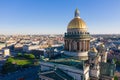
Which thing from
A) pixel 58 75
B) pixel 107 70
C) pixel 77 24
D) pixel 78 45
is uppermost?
pixel 77 24

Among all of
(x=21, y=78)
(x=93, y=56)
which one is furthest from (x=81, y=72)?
(x=21, y=78)

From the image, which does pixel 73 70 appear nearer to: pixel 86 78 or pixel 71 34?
pixel 86 78

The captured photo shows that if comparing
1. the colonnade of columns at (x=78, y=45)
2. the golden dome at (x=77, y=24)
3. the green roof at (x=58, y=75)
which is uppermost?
the golden dome at (x=77, y=24)

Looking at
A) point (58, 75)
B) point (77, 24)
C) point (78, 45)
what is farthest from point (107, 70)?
point (77, 24)

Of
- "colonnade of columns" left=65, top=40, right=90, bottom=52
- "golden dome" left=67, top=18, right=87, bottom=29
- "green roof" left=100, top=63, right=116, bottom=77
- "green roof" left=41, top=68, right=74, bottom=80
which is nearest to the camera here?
"green roof" left=41, top=68, right=74, bottom=80

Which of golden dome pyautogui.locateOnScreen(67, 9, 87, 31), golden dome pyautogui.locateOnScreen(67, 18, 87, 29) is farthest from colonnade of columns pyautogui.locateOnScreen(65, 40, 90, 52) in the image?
golden dome pyautogui.locateOnScreen(67, 18, 87, 29)

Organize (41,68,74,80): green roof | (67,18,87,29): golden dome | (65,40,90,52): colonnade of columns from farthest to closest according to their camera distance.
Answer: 1. (65,40,90,52): colonnade of columns
2. (67,18,87,29): golden dome
3. (41,68,74,80): green roof

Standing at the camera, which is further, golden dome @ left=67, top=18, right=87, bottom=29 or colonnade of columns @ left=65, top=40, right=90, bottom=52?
colonnade of columns @ left=65, top=40, right=90, bottom=52

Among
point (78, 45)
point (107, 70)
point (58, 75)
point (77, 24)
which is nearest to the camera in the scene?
point (58, 75)

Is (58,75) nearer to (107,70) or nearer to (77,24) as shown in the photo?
(107,70)

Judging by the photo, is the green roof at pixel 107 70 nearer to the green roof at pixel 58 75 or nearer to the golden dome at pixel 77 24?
the green roof at pixel 58 75

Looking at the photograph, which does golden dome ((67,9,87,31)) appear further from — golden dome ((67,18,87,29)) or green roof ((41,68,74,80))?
green roof ((41,68,74,80))

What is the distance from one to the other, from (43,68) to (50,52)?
6375mm

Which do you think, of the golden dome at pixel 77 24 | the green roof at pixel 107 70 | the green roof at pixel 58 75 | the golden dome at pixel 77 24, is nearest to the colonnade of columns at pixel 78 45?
the golden dome at pixel 77 24
